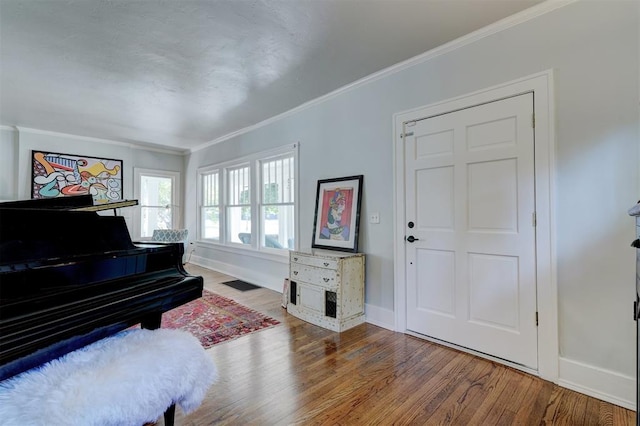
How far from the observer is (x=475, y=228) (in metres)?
2.33

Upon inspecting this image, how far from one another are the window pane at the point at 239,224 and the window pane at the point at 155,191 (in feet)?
6.43

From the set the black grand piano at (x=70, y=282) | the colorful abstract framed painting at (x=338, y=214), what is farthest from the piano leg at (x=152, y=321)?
the colorful abstract framed painting at (x=338, y=214)

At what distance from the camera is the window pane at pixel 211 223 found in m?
5.73

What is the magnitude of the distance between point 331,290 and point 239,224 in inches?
112

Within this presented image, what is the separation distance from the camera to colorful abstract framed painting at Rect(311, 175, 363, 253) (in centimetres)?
314

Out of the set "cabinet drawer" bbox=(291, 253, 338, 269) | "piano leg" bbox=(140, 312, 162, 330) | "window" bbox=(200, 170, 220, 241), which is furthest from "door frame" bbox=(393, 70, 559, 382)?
"window" bbox=(200, 170, 220, 241)

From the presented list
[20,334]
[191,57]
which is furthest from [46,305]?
[191,57]

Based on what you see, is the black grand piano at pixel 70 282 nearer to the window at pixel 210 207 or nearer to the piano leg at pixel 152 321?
the piano leg at pixel 152 321

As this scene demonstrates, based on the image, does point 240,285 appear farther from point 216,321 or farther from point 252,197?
point 216,321

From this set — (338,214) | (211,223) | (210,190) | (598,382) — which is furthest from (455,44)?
(211,223)

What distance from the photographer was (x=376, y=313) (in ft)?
9.71

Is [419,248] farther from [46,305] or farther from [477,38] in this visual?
[46,305]

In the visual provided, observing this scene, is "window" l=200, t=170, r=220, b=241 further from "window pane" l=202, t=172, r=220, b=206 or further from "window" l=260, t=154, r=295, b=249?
"window" l=260, t=154, r=295, b=249

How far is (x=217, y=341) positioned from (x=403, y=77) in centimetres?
297
